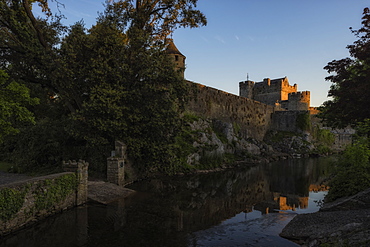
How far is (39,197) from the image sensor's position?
11.2 m

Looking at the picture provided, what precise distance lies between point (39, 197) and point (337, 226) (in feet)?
40.4

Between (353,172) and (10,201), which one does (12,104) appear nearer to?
(10,201)

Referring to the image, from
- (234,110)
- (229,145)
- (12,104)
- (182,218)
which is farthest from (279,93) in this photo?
(12,104)

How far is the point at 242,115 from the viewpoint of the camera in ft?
166

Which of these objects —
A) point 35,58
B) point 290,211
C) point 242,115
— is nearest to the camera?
point 290,211

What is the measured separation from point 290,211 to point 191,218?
6038mm

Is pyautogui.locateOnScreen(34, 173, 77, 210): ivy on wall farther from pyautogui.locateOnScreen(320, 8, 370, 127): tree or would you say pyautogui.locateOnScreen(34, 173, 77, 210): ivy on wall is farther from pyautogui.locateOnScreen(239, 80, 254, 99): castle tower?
pyautogui.locateOnScreen(239, 80, 254, 99): castle tower

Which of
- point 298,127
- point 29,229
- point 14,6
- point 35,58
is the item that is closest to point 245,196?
point 29,229

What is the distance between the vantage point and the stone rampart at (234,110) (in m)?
40.3

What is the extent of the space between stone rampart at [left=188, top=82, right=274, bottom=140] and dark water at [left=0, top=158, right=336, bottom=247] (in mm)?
19353

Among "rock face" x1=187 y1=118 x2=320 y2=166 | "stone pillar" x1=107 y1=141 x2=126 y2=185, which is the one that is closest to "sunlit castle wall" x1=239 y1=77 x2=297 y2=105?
"rock face" x1=187 y1=118 x2=320 y2=166

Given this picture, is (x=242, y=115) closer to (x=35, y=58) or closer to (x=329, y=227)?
(x=35, y=58)

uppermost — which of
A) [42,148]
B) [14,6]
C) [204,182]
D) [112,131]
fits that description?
[14,6]

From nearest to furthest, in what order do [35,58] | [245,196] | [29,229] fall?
[29,229] < [245,196] < [35,58]
